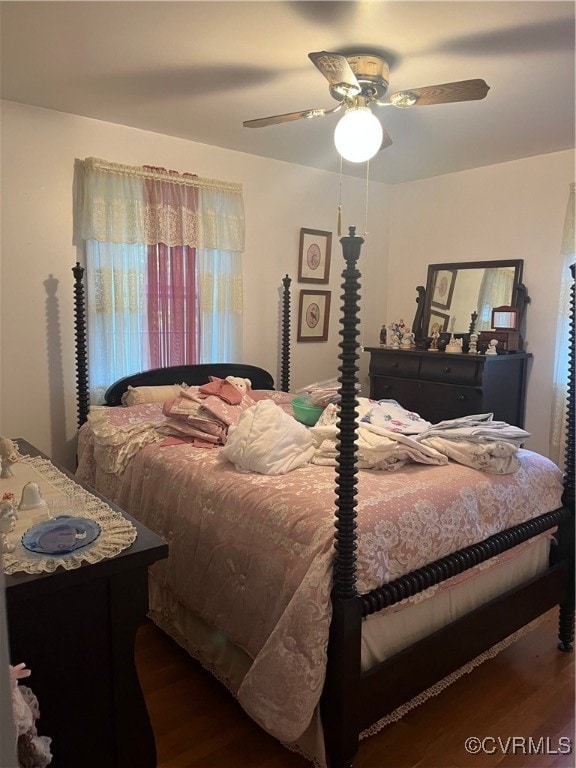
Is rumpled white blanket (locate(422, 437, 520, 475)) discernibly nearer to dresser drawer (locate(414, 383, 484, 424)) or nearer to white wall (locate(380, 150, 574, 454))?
dresser drawer (locate(414, 383, 484, 424))

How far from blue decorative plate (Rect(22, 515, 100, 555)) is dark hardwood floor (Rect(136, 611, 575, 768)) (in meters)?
0.91

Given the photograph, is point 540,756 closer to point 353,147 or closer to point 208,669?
point 208,669

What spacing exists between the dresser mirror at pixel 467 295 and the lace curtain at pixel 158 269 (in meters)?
1.65

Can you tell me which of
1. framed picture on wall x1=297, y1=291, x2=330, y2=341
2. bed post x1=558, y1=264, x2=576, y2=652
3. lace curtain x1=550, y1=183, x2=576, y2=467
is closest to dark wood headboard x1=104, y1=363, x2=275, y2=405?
framed picture on wall x1=297, y1=291, x2=330, y2=341

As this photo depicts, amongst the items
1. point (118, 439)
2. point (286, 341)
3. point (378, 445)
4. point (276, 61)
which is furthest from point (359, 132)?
point (286, 341)

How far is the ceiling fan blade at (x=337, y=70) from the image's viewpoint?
195cm

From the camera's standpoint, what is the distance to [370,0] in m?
1.93

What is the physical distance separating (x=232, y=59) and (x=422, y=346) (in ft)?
8.65

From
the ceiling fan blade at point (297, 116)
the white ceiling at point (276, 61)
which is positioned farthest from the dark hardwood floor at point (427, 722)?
the white ceiling at point (276, 61)

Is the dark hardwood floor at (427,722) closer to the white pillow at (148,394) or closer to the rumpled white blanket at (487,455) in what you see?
the rumpled white blanket at (487,455)

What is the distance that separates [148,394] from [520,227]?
114 inches

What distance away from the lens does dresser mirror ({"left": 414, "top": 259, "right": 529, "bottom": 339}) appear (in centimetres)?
413

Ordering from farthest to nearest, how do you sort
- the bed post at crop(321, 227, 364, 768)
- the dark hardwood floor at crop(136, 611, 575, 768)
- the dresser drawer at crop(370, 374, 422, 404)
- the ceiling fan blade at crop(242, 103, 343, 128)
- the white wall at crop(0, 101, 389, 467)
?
the dresser drawer at crop(370, 374, 422, 404) → the white wall at crop(0, 101, 389, 467) → the ceiling fan blade at crop(242, 103, 343, 128) → the dark hardwood floor at crop(136, 611, 575, 768) → the bed post at crop(321, 227, 364, 768)

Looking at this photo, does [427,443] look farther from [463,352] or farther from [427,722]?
[463,352]
